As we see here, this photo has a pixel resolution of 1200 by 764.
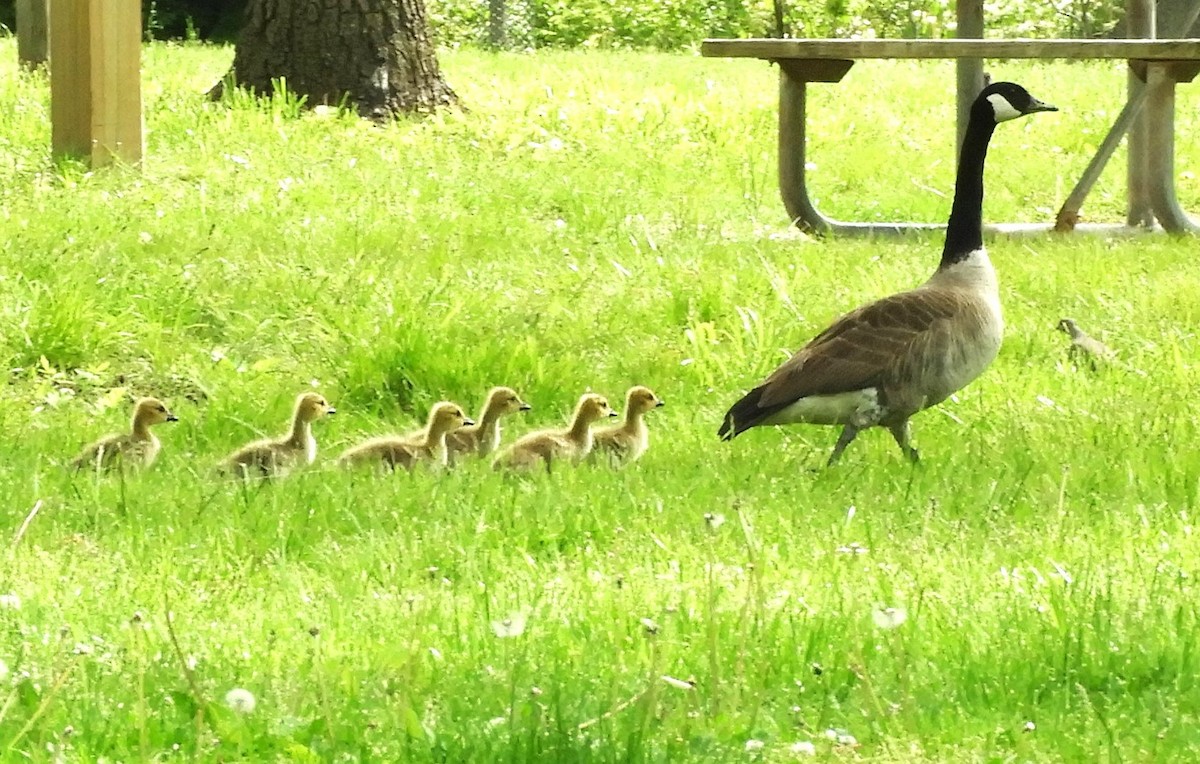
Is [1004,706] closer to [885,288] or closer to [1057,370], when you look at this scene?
[1057,370]

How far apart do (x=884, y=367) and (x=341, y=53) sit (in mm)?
7437

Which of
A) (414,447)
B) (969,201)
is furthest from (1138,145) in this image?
(414,447)

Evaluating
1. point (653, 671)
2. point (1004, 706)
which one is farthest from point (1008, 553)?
point (653, 671)

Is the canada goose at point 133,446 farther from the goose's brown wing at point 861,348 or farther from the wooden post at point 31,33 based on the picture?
the wooden post at point 31,33

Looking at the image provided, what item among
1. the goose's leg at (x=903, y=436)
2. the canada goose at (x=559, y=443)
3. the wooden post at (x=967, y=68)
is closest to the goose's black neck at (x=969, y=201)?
the goose's leg at (x=903, y=436)

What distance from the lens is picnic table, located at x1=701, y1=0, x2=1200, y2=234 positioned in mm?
8891

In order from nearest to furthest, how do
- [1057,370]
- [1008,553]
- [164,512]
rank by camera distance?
[1008,553]
[164,512]
[1057,370]

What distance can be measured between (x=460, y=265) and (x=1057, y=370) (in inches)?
122

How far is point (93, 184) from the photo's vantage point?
31.9ft

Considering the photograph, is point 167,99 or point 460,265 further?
point 167,99

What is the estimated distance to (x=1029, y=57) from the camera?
29.5 feet

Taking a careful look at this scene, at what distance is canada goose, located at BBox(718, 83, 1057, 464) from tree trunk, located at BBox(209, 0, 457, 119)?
6977 millimetres

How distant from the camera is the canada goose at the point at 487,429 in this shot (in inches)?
257

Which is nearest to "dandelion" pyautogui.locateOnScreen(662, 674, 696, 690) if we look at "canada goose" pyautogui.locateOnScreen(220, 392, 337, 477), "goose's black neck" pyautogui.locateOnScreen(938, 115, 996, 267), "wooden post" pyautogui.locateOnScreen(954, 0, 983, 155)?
"canada goose" pyautogui.locateOnScreen(220, 392, 337, 477)
